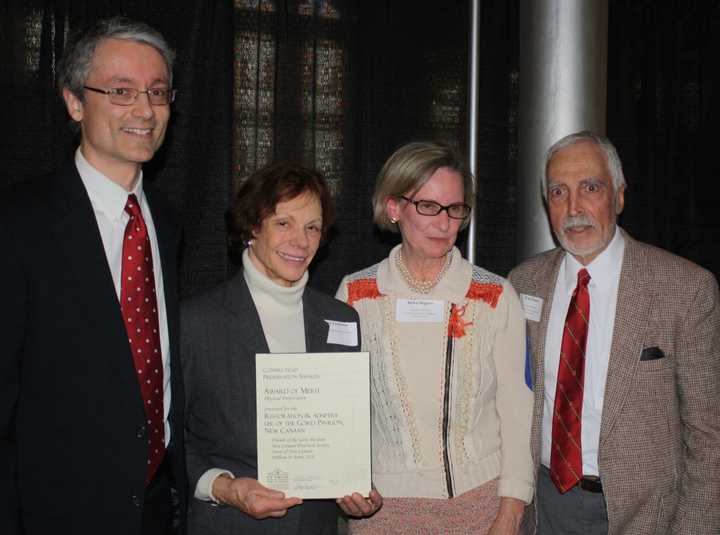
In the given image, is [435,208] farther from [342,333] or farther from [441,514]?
[441,514]

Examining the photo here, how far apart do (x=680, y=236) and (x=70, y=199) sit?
4115 mm

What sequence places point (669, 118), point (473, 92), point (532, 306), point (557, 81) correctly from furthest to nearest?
point (669, 118) → point (557, 81) → point (473, 92) → point (532, 306)

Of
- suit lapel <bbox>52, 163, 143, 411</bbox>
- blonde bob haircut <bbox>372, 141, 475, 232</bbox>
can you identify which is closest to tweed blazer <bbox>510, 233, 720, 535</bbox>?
blonde bob haircut <bbox>372, 141, 475, 232</bbox>

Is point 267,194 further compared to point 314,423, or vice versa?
point 267,194

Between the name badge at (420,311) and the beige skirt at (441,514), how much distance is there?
60 cm

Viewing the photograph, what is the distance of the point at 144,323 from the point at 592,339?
1535mm

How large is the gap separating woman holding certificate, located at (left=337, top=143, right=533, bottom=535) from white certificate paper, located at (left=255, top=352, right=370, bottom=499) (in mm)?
336

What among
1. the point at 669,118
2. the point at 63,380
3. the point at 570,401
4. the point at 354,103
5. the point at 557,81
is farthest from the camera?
the point at 669,118

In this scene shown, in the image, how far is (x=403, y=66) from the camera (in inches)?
167

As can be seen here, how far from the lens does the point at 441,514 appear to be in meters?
2.43

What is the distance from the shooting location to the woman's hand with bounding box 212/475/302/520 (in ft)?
6.96

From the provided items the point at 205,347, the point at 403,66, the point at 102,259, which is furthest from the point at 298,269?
the point at 403,66

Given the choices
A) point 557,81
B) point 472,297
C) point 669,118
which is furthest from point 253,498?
point 669,118

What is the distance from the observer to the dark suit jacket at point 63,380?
1.91 m
